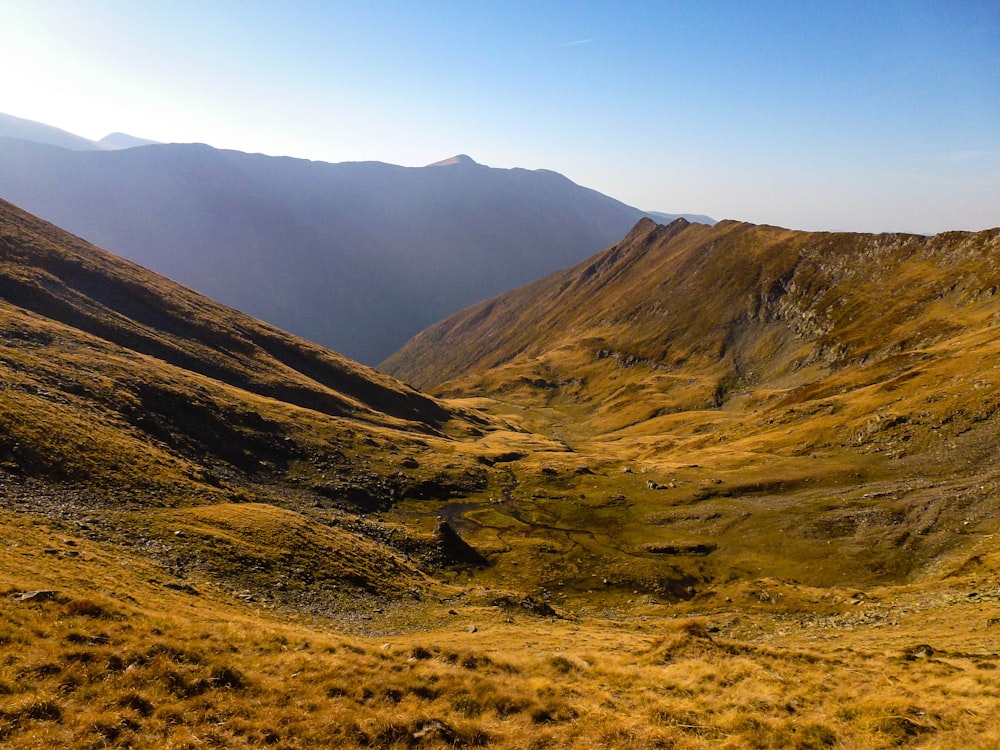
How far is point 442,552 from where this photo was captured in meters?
65.4

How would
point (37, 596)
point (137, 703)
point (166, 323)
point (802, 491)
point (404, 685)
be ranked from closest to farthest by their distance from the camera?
point (137, 703), point (404, 685), point (37, 596), point (802, 491), point (166, 323)

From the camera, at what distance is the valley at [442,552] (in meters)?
17.9

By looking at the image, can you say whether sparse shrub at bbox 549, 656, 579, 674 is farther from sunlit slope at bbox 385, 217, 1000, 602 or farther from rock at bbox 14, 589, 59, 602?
sunlit slope at bbox 385, 217, 1000, 602

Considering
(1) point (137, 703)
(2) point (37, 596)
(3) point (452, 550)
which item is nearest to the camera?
(1) point (137, 703)

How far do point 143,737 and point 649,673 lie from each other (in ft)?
66.0

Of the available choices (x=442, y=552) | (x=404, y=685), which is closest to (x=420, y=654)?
(x=404, y=685)

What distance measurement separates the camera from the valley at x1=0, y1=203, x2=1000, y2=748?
58.9ft

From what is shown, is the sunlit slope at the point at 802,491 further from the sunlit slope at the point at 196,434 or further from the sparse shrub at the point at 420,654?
the sparse shrub at the point at 420,654

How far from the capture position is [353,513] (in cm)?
7419

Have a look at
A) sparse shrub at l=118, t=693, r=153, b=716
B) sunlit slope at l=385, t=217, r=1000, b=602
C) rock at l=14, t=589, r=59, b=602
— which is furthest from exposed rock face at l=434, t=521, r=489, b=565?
sparse shrub at l=118, t=693, r=153, b=716

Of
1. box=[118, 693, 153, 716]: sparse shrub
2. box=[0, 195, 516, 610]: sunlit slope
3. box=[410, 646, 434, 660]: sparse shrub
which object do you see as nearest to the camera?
box=[118, 693, 153, 716]: sparse shrub

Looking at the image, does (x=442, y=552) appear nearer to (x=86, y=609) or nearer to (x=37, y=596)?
(x=86, y=609)

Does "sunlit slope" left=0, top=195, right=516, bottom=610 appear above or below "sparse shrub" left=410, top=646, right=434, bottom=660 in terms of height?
below

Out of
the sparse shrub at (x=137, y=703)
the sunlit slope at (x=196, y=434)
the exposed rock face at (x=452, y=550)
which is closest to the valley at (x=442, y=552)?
the sparse shrub at (x=137, y=703)
